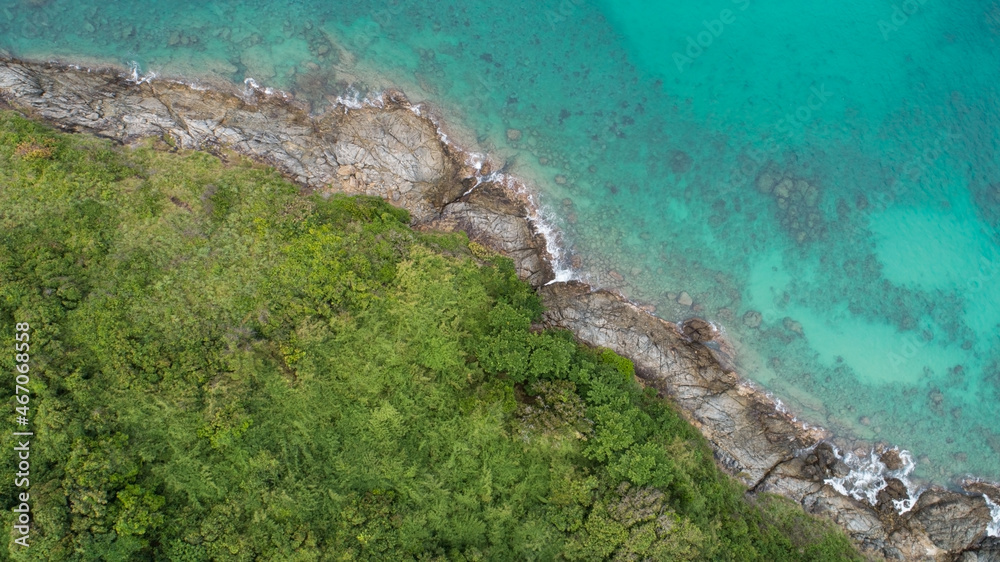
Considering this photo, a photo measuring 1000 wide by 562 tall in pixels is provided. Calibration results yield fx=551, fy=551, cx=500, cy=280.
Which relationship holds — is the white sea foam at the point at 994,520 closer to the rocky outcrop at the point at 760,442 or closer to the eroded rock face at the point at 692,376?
the rocky outcrop at the point at 760,442

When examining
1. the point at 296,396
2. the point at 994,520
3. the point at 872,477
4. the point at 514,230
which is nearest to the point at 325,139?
the point at 514,230

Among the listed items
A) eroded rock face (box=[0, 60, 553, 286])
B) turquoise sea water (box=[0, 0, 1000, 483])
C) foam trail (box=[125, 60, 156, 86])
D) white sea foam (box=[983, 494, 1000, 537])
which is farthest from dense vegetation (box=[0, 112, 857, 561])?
white sea foam (box=[983, 494, 1000, 537])

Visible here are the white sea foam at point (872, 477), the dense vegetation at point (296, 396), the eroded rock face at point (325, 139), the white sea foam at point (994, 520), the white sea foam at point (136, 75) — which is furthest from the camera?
the white sea foam at point (136, 75)

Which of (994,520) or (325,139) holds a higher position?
(994,520)

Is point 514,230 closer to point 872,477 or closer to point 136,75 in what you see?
point 136,75

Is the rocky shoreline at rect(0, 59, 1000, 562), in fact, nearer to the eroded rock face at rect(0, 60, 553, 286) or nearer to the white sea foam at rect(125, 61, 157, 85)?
the eroded rock face at rect(0, 60, 553, 286)

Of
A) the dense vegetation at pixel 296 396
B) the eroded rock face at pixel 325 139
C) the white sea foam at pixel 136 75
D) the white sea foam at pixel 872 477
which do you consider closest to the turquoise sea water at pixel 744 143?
the white sea foam at pixel 136 75
